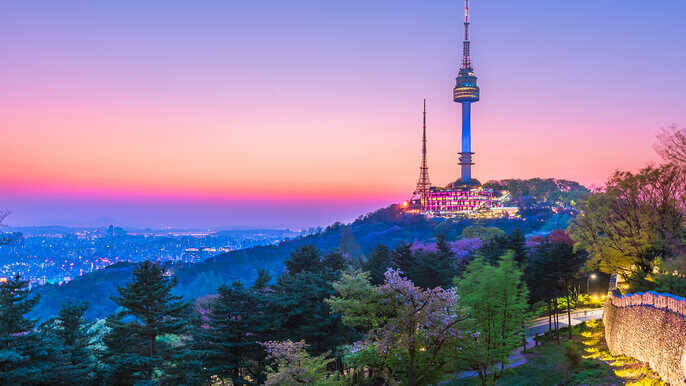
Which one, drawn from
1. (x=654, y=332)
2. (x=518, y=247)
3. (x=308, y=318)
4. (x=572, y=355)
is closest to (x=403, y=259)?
(x=518, y=247)

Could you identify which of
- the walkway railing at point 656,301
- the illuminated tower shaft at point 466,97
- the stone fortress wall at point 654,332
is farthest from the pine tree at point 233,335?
the illuminated tower shaft at point 466,97

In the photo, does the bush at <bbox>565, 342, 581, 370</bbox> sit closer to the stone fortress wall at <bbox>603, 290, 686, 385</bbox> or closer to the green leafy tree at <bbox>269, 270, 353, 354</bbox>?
the stone fortress wall at <bbox>603, 290, 686, 385</bbox>

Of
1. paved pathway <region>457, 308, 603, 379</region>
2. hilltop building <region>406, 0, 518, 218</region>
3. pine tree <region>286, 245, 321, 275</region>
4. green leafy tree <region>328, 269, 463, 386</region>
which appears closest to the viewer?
green leafy tree <region>328, 269, 463, 386</region>

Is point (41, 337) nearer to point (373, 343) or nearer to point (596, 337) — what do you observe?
point (373, 343)

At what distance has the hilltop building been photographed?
157250 mm

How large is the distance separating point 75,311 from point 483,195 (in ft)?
495

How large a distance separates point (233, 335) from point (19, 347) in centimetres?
955

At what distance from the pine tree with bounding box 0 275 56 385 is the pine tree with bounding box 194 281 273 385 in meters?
6.99

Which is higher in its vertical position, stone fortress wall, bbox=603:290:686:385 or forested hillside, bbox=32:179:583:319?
stone fortress wall, bbox=603:290:686:385

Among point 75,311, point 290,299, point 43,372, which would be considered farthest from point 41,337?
Answer: point 290,299

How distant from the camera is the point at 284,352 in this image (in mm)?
16641

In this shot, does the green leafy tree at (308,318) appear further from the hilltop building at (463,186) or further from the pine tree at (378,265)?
the hilltop building at (463,186)

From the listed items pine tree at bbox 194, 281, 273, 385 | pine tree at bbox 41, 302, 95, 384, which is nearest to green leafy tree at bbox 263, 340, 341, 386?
pine tree at bbox 194, 281, 273, 385

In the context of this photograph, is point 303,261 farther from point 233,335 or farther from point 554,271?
Result: point 554,271
